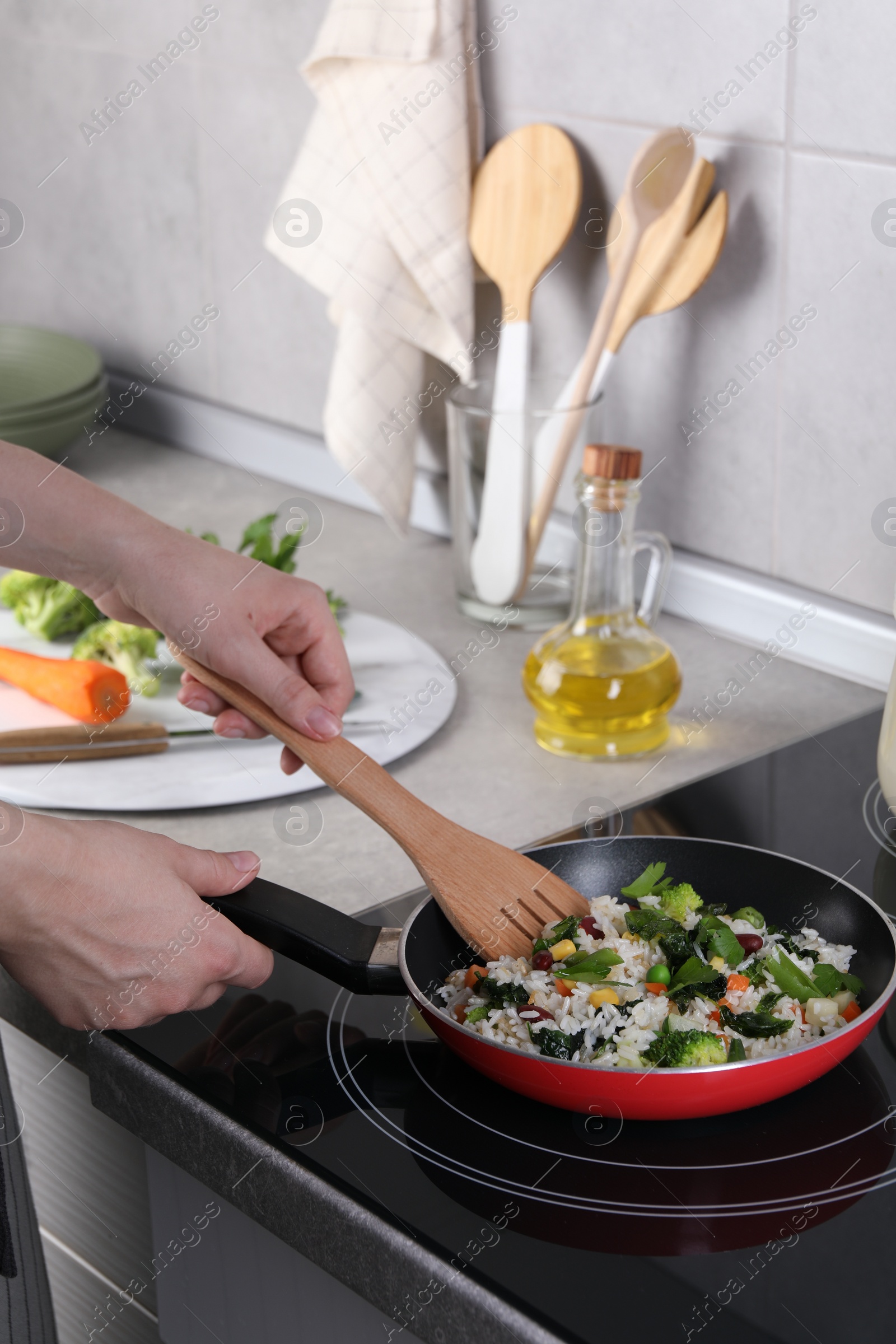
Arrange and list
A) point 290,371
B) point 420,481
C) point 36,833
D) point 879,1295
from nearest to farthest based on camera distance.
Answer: point 879,1295 → point 36,833 → point 420,481 → point 290,371

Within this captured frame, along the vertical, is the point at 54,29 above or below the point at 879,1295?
above

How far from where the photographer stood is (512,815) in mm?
969

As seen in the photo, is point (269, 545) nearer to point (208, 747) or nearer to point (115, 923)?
point (208, 747)

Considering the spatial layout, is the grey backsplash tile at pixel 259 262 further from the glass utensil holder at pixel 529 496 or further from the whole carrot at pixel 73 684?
the whole carrot at pixel 73 684

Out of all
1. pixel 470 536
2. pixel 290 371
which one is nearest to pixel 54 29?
pixel 290 371

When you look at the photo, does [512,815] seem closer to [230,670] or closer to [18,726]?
[230,670]

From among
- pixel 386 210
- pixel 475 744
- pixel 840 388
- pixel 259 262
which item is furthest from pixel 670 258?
pixel 259 262

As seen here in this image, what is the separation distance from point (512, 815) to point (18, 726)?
1.26 feet

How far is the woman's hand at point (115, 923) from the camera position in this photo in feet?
2.22

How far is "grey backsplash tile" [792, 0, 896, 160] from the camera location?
98 cm

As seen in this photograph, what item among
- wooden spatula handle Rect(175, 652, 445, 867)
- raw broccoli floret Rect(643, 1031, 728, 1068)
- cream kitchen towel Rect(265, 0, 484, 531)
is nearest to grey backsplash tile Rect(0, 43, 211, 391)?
cream kitchen towel Rect(265, 0, 484, 531)

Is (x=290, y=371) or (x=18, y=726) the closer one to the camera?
(x=18, y=726)

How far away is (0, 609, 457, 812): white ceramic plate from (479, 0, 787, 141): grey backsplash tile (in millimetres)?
479

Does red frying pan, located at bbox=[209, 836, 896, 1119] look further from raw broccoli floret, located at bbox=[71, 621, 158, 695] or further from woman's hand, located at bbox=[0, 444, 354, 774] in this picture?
raw broccoli floret, located at bbox=[71, 621, 158, 695]
